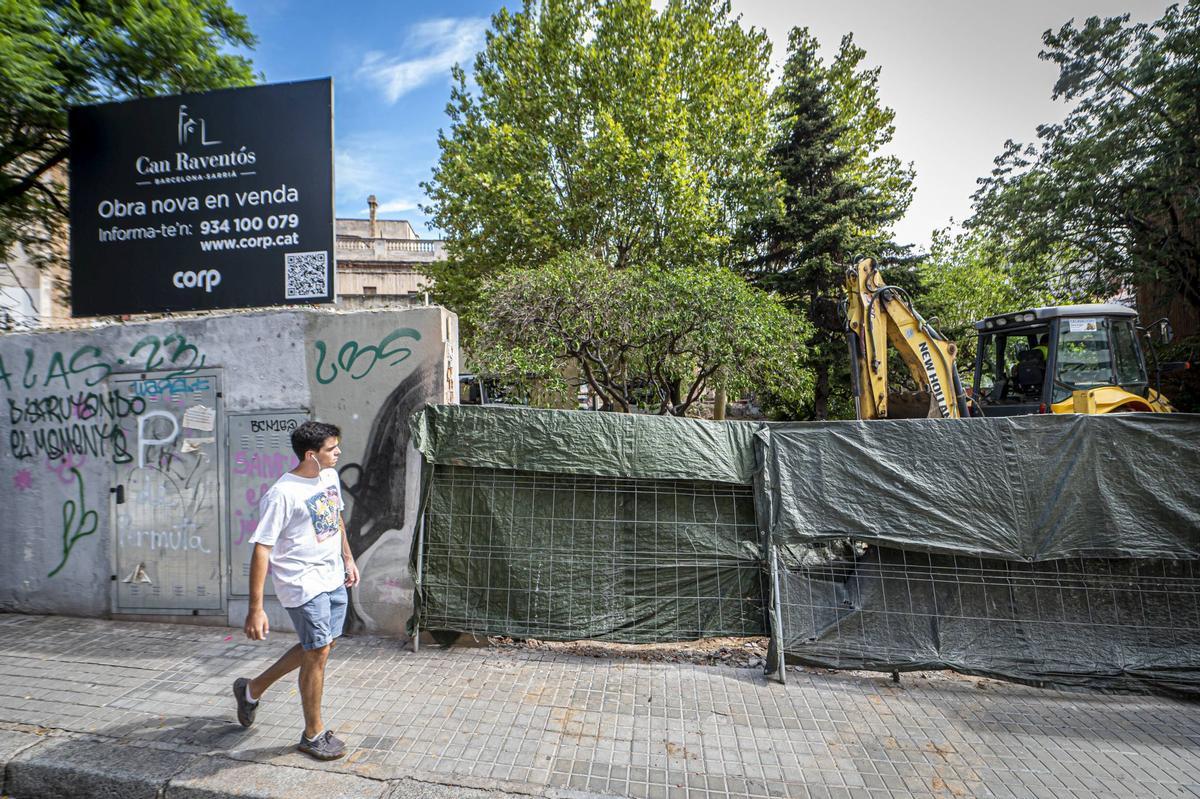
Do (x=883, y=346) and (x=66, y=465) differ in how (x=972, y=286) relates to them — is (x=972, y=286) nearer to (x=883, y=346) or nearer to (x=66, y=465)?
(x=883, y=346)

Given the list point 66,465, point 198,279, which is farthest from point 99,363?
point 198,279

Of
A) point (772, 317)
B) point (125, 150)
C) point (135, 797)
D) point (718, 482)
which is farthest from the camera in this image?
point (772, 317)

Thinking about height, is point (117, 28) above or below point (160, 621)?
above

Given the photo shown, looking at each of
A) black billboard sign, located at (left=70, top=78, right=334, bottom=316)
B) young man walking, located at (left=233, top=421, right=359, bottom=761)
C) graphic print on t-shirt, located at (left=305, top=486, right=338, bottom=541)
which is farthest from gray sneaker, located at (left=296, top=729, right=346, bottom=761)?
black billboard sign, located at (left=70, top=78, right=334, bottom=316)

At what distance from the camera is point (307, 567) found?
10.9ft

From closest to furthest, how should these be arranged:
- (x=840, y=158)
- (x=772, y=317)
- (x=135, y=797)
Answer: (x=135, y=797) < (x=772, y=317) < (x=840, y=158)

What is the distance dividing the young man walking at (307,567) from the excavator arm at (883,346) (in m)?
7.00

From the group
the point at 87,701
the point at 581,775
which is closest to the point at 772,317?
the point at 581,775

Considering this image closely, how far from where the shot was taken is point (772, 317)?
11305 mm

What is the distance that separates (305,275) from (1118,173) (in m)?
16.3

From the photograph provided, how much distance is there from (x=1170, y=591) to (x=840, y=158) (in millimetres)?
16223

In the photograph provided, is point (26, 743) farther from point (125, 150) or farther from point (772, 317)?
point (772, 317)

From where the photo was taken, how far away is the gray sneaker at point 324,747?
331 cm

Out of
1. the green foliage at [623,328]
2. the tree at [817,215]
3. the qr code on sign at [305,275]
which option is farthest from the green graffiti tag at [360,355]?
the tree at [817,215]
